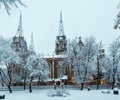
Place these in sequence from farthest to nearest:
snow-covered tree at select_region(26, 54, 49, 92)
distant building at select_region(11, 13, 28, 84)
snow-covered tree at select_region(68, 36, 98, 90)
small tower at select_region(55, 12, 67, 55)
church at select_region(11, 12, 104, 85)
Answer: small tower at select_region(55, 12, 67, 55), church at select_region(11, 12, 104, 85), distant building at select_region(11, 13, 28, 84), snow-covered tree at select_region(68, 36, 98, 90), snow-covered tree at select_region(26, 54, 49, 92)

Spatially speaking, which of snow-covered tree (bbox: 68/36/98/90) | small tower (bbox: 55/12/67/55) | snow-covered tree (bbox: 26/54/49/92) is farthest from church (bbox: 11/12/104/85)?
snow-covered tree (bbox: 26/54/49/92)

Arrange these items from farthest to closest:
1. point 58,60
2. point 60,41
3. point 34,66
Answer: point 60,41, point 58,60, point 34,66

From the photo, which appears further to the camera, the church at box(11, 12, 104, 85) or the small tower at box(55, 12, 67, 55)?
the small tower at box(55, 12, 67, 55)

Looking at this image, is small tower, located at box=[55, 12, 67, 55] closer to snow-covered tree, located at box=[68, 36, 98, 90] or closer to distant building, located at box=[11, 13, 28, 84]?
distant building, located at box=[11, 13, 28, 84]

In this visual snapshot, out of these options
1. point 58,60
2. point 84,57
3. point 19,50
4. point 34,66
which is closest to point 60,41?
point 58,60

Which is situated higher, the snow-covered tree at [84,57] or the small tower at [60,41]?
the small tower at [60,41]

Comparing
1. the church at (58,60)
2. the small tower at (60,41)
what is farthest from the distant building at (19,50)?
the small tower at (60,41)

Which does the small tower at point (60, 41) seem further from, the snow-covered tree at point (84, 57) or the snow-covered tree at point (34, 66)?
the snow-covered tree at point (34, 66)

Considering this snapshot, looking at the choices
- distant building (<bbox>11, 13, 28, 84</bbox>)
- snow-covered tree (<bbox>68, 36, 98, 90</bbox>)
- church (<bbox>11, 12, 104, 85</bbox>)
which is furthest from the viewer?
church (<bbox>11, 12, 104, 85</bbox>)

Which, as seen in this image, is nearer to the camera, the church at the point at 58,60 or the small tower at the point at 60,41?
the church at the point at 58,60

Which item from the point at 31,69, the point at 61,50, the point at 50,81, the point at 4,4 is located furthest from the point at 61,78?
the point at 4,4

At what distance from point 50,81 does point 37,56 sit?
84.3 feet

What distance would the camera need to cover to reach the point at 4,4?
7.40 m

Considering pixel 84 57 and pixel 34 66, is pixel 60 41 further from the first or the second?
pixel 34 66
